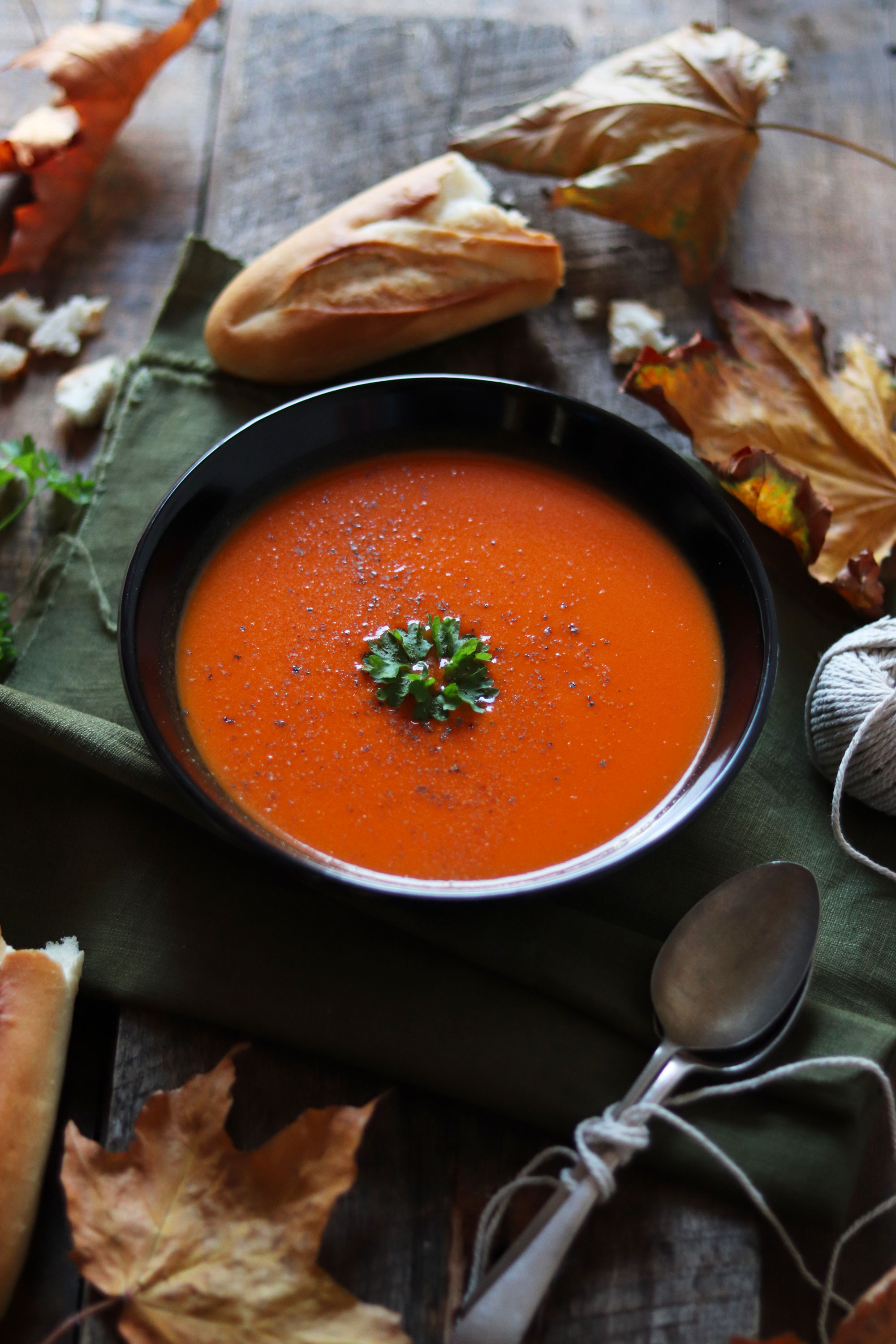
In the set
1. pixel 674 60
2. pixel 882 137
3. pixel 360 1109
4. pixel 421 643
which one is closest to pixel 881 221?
pixel 882 137

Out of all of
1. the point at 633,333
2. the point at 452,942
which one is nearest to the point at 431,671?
the point at 452,942

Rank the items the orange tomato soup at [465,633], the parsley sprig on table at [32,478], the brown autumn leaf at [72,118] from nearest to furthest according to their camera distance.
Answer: the orange tomato soup at [465,633], the parsley sprig on table at [32,478], the brown autumn leaf at [72,118]

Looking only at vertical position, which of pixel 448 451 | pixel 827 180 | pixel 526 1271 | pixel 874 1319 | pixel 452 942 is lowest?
pixel 874 1319

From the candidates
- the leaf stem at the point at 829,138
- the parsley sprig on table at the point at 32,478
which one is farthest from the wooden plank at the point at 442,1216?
the leaf stem at the point at 829,138

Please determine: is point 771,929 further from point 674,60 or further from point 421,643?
point 674,60

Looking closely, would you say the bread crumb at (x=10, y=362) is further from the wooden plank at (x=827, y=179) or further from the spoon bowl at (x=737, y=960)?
the spoon bowl at (x=737, y=960)

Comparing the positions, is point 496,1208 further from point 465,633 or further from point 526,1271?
point 465,633

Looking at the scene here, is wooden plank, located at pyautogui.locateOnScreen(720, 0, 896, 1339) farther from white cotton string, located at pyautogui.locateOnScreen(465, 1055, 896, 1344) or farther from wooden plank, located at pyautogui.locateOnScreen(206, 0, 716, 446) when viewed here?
white cotton string, located at pyautogui.locateOnScreen(465, 1055, 896, 1344)
